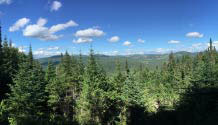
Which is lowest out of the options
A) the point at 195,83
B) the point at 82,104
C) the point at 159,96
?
the point at 159,96

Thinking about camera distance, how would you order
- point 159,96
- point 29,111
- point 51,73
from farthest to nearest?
point 159,96 → point 51,73 → point 29,111

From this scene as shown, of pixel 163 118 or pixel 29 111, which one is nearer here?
pixel 29 111

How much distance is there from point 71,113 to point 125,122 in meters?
14.3

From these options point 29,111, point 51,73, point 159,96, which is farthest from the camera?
point 159,96

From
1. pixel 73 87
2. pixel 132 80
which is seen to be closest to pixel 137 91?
pixel 132 80

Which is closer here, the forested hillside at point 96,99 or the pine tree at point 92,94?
the forested hillside at point 96,99

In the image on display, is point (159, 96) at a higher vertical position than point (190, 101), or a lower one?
lower

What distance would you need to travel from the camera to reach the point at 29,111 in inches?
1195

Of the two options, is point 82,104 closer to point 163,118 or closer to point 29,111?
point 29,111

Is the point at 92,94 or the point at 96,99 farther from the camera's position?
the point at 96,99

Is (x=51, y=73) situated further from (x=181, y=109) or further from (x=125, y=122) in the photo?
(x=181, y=109)

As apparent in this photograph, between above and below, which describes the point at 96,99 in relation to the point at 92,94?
below

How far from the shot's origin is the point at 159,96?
6356 cm

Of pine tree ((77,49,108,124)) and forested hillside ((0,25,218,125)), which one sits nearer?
forested hillside ((0,25,218,125))
